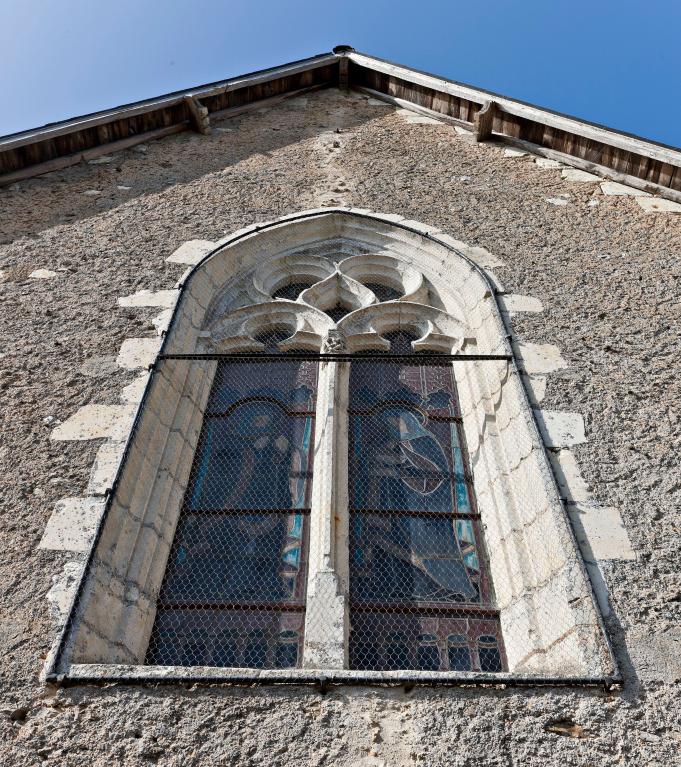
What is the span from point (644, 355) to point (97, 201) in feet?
11.0

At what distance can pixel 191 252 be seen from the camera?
182 inches

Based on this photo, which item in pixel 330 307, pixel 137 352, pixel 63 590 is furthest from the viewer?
pixel 330 307

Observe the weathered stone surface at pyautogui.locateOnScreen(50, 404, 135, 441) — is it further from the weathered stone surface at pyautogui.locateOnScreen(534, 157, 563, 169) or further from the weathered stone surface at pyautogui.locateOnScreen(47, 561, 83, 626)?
the weathered stone surface at pyautogui.locateOnScreen(534, 157, 563, 169)

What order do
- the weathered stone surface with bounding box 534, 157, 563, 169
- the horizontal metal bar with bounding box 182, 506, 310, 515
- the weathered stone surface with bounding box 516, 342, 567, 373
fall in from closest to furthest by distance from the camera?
the horizontal metal bar with bounding box 182, 506, 310, 515
the weathered stone surface with bounding box 516, 342, 567, 373
the weathered stone surface with bounding box 534, 157, 563, 169

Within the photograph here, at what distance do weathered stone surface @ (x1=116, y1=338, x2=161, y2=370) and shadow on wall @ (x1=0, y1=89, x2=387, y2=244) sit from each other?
1431 millimetres

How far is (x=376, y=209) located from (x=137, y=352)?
2.00m

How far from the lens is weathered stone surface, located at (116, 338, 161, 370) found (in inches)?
147

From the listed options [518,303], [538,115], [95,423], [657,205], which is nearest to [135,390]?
[95,423]

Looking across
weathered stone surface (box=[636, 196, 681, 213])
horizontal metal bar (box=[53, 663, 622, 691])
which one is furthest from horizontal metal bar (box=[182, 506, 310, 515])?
weathered stone surface (box=[636, 196, 681, 213])

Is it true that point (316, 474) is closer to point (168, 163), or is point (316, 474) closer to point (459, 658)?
point (459, 658)

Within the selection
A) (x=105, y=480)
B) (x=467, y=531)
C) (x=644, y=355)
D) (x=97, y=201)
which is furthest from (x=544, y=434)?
(x=97, y=201)

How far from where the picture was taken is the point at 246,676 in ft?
7.85

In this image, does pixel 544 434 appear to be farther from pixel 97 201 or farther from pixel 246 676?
pixel 97 201

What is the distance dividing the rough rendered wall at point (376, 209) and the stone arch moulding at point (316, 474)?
95mm
